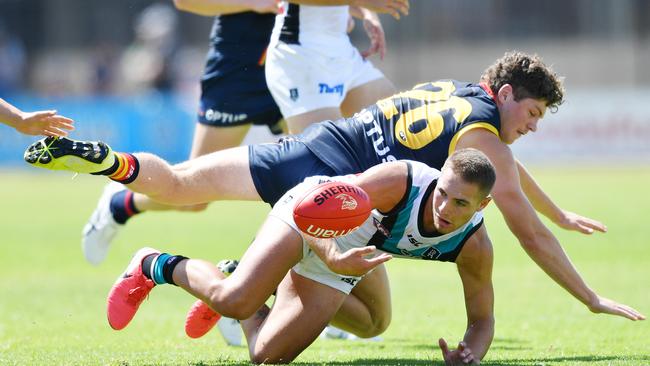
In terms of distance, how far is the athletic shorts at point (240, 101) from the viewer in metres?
9.06

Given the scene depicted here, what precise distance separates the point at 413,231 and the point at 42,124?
2.31m

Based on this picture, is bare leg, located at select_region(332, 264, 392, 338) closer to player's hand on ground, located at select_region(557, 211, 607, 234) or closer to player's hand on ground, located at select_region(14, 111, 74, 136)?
player's hand on ground, located at select_region(557, 211, 607, 234)

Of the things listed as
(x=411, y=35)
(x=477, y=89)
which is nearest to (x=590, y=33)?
(x=411, y=35)

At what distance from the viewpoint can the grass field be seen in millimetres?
6793

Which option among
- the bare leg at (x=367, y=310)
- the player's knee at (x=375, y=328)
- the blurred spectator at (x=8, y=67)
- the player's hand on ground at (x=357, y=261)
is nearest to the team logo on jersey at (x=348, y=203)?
the player's hand on ground at (x=357, y=261)

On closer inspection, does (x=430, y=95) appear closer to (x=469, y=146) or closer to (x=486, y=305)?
(x=469, y=146)

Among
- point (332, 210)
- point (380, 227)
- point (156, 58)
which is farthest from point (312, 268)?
point (156, 58)

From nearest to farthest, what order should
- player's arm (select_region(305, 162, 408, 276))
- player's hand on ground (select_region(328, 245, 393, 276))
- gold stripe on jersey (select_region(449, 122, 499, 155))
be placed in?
player's hand on ground (select_region(328, 245, 393, 276))
player's arm (select_region(305, 162, 408, 276))
gold stripe on jersey (select_region(449, 122, 499, 155))

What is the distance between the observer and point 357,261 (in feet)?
18.6

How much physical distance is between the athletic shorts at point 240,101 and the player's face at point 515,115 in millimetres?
2665

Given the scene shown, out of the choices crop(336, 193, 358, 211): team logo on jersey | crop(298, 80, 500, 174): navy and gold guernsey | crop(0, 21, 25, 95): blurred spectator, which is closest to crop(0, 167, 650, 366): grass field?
crop(336, 193, 358, 211): team logo on jersey

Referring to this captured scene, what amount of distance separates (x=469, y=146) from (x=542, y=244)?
74 cm

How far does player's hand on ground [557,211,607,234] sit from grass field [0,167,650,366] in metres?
0.75

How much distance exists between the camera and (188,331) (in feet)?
22.5
